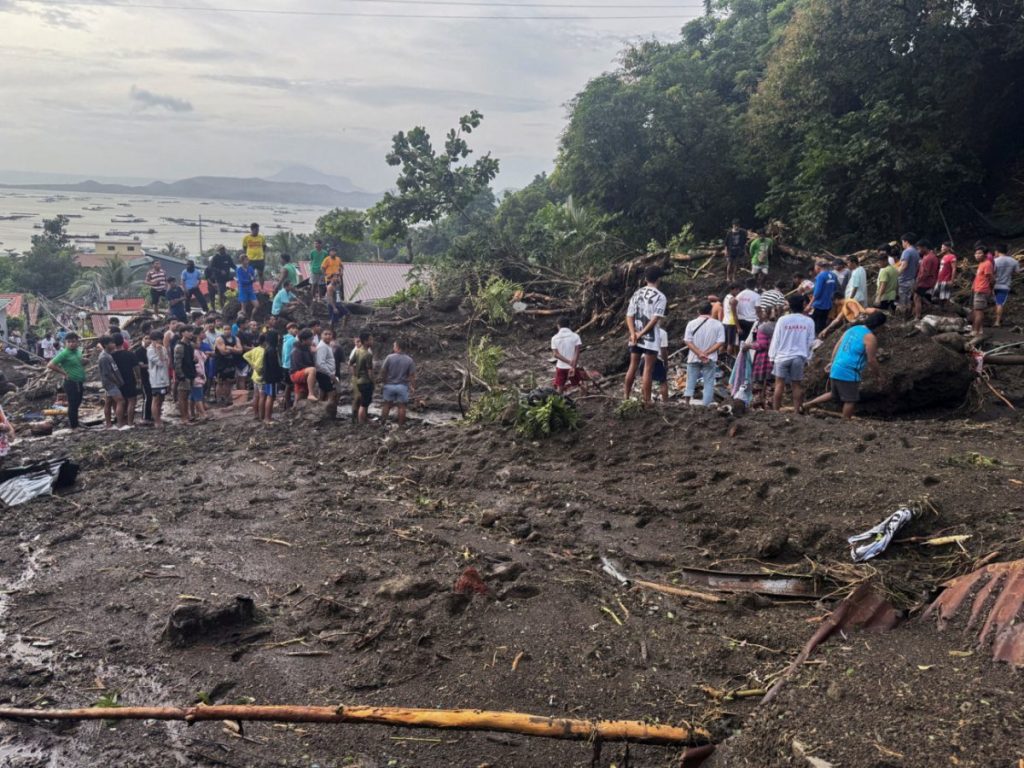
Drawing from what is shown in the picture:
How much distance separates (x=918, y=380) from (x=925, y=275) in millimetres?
3884

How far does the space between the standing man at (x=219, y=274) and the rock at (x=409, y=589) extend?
46.7 ft

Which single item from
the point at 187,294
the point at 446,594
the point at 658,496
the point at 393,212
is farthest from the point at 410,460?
the point at 393,212

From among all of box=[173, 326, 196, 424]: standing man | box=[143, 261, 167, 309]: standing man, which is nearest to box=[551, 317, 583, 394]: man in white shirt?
box=[173, 326, 196, 424]: standing man

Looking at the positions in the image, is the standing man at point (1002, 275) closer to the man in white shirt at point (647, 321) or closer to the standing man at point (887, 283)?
the standing man at point (887, 283)

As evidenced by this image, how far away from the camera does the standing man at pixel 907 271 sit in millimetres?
13031

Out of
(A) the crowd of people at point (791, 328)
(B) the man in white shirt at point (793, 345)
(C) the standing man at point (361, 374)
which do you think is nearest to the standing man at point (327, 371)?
(C) the standing man at point (361, 374)

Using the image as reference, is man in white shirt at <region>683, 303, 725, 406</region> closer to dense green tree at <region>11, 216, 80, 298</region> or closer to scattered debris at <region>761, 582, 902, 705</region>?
scattered debris at <region>761, 582, 902, 705</region>

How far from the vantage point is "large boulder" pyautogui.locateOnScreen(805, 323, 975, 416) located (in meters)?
10.2

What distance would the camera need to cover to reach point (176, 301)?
17.5 m

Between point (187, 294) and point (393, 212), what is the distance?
791 centimetres

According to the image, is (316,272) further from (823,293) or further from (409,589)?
(409,589)

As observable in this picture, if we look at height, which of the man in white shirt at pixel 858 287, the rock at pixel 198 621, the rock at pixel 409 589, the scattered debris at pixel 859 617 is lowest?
the rock at pixel 198 621

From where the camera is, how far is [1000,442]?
7.57 meters

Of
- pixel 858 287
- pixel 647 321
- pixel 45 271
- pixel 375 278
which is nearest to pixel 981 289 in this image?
pixel 858 287
